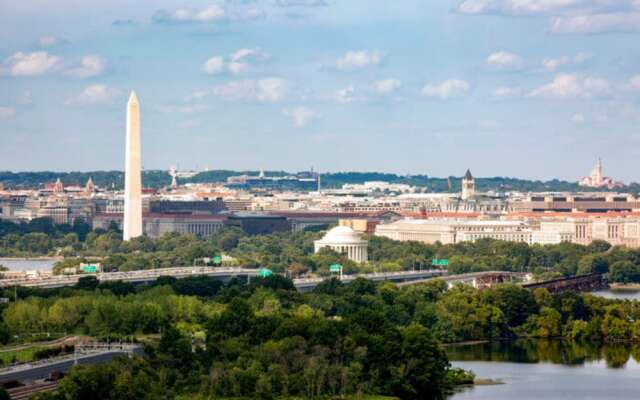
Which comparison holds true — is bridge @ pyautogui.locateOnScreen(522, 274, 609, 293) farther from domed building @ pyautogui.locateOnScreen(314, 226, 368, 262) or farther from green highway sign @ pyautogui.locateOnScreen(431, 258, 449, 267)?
domed building @ pyautogui.locateOnScreen(314, 226, 368, 262)

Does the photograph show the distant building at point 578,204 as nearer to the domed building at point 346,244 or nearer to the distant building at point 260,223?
the distant building at point 260,223

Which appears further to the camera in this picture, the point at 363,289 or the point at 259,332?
the point at 363,289

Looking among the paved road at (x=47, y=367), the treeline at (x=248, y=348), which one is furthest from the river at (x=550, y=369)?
the paved road at (x=47, y=367)

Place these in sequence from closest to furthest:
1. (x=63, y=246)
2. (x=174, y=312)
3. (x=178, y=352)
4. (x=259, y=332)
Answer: (x=178, y=352) → (x=259, y=332) → (x=174, y=312) → (x=63, y=246)

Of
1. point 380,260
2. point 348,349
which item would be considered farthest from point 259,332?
point 380,260

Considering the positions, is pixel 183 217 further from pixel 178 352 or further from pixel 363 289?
pixel 178 352

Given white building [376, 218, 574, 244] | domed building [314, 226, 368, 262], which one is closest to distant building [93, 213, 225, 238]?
white building [376, 218, 574, 244]

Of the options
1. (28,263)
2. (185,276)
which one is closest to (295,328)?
(185,276)

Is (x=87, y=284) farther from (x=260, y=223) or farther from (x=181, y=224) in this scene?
(x=181, y=224)
